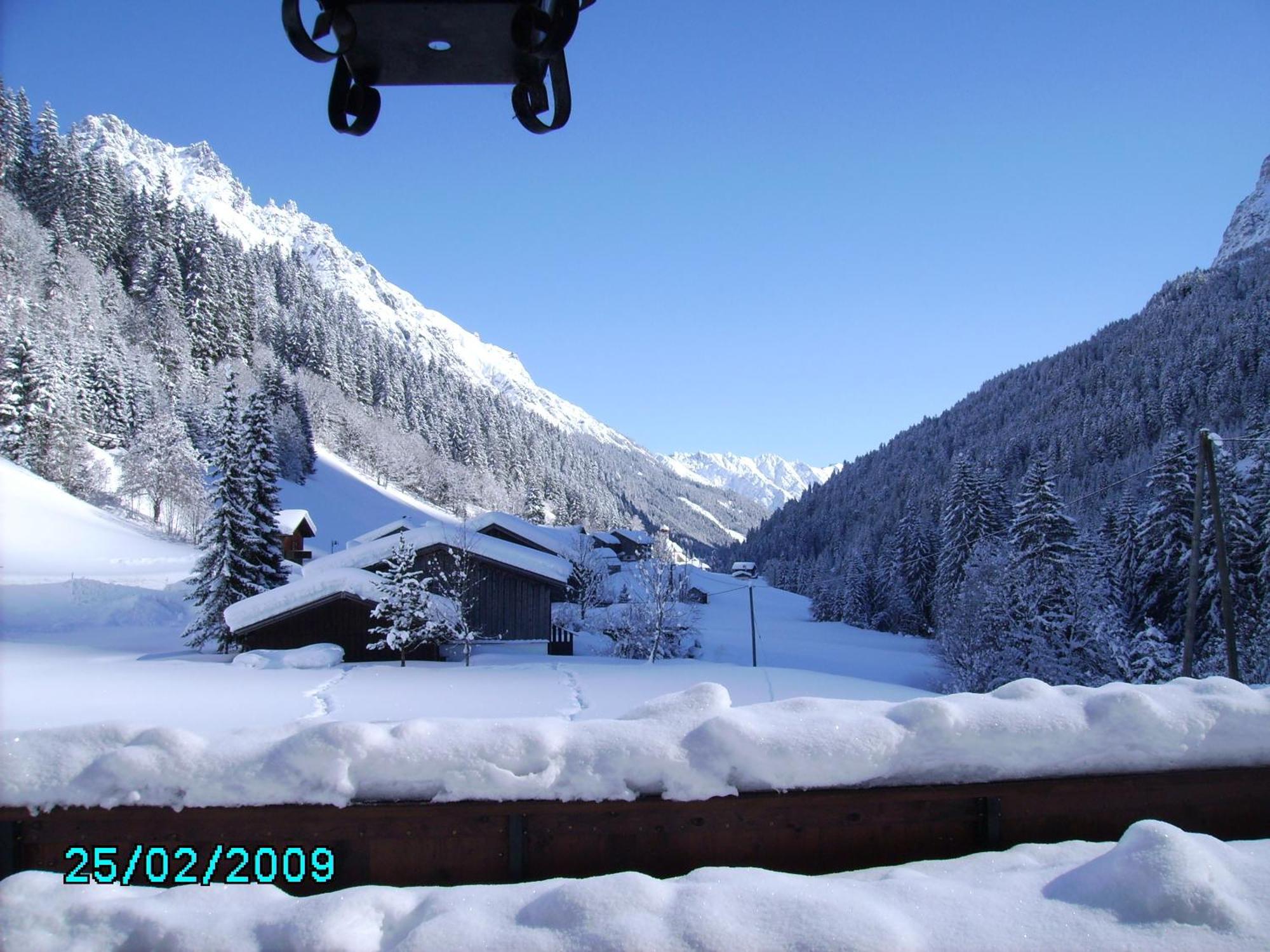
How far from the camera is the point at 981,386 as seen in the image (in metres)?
146

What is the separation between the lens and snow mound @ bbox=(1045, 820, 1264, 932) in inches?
92.5

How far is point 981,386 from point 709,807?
16183cm

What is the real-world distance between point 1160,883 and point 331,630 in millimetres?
26231

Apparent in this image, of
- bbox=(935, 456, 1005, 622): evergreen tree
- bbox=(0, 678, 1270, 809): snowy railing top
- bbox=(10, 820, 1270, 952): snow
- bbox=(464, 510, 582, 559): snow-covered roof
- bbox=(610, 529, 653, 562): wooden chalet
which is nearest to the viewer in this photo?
bbox=(10, 820, 1270, 952): snow

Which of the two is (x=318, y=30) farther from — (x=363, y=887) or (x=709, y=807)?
(x=709, y=807)

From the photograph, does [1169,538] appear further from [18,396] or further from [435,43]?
[18,396]

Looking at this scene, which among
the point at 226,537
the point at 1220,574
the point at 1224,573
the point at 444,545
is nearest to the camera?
the point at 1224,573

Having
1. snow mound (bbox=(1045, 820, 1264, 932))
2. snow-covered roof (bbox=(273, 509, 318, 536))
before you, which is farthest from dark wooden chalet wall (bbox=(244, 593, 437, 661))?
snow-covered roof (bbox=(273, 509, 318, 536))

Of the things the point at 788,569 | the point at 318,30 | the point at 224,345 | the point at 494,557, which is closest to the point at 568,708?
the point at 494,557

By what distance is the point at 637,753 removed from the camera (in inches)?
122

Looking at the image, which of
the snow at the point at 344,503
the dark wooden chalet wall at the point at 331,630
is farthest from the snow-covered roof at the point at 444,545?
the snow at the point at 344,503

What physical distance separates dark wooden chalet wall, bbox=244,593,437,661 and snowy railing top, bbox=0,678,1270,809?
23050mm

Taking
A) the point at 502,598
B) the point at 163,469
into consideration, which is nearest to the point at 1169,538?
the point at 502,598

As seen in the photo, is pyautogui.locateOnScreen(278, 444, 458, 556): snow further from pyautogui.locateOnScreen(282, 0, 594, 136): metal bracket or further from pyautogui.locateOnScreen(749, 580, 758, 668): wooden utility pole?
pyautogui.locateOnScreen(282, 0, 594, 136): metal bracket
